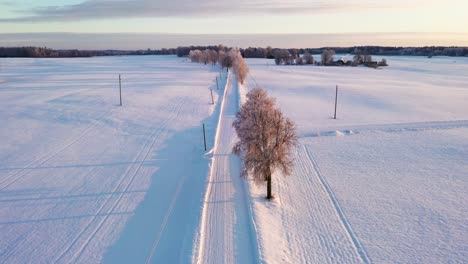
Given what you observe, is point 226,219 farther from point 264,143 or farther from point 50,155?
point 50,155

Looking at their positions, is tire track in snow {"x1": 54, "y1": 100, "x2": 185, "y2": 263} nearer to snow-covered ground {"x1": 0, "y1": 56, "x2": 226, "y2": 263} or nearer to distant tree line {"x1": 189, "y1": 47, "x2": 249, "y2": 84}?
snow-covered ground {"x1": 0, "y1": 56, "x2": 226, "y2": 263}

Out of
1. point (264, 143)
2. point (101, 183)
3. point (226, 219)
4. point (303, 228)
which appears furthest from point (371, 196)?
point (101, 183)

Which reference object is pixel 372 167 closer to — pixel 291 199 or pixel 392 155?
pixel 392 155

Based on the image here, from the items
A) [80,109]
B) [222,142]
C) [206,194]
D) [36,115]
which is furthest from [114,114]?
[206,194]

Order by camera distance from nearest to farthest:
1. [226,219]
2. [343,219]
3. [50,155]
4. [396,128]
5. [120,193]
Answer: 1. [226,219]
2. [343,219]
3. [120,193]
4. [50,155]
5. [396,128]

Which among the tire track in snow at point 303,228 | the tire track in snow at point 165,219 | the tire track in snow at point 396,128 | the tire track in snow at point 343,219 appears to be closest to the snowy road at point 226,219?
the tire track in snow at point 303,228

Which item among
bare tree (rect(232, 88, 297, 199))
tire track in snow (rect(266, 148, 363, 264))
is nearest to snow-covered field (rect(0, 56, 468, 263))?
tire track in snow (rect(266, 148, 363, 264))
